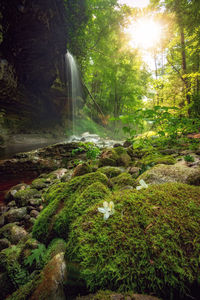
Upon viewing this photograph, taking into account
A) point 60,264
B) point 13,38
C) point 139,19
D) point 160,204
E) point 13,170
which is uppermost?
point 139,19

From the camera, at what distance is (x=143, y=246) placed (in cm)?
80

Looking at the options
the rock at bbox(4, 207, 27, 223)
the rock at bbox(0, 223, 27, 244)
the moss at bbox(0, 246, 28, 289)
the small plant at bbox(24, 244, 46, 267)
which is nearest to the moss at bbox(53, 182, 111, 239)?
the small plant at bbox(24, 244, 46, 267)

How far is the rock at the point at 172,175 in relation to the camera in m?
1.74

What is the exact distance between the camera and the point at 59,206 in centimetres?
168

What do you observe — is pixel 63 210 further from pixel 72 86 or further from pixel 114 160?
pixel 72 86

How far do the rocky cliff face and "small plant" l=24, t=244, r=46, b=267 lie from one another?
8994 millimetres

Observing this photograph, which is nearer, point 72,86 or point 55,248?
point 55,248

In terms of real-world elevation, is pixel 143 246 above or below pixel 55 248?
above

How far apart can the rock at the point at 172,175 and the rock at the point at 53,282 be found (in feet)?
4.56

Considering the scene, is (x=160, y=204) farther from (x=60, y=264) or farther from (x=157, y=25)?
(x=157, y=25)

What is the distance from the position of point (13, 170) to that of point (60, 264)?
219 inches

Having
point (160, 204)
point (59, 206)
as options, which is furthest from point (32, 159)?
point (160, 204)

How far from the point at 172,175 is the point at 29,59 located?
38.2 feet

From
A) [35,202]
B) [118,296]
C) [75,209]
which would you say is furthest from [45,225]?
[35,202]
